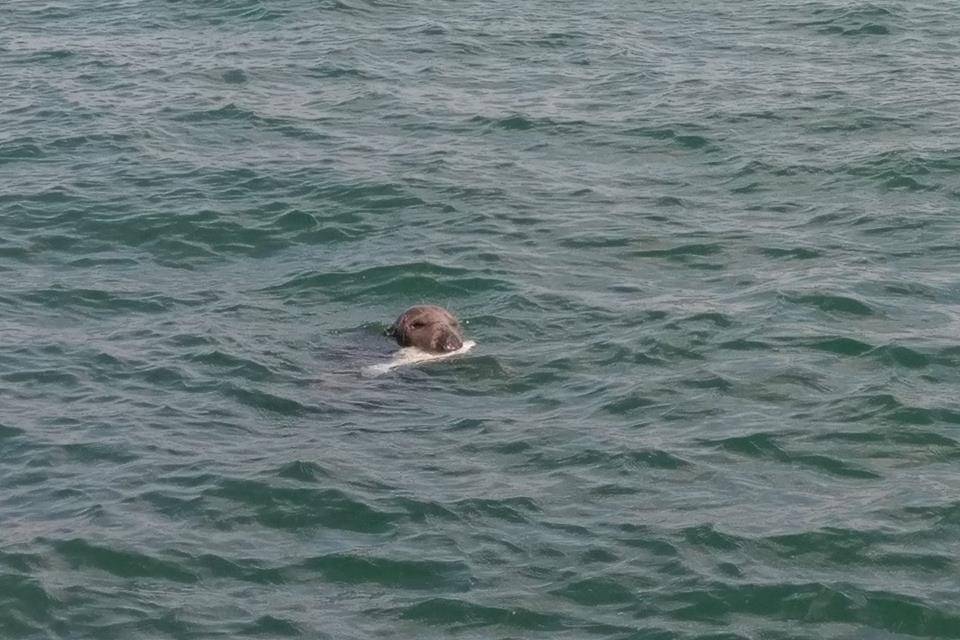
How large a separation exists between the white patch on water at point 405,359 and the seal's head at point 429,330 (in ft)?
0.15

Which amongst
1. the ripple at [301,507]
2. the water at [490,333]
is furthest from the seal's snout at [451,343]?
the ripple at [301,507]

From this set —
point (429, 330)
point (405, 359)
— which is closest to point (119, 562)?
point (405, 359)

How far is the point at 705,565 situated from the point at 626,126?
43.8 feet

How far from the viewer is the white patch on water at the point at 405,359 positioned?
52.3ft

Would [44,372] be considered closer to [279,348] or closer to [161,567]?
[279,348]

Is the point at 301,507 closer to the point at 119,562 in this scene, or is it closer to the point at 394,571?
the point at 394,571

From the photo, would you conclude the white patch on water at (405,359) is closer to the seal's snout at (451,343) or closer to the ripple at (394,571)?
the seal's snout at (451,343)

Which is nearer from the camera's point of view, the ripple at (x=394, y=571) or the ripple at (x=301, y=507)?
the ripple at (x=394, y=571)

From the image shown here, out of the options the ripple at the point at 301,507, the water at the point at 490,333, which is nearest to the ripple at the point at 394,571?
the water at the point at 490,333

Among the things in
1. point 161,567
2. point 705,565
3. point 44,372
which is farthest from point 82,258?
point 705,565

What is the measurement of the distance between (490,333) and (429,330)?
3.36 ft

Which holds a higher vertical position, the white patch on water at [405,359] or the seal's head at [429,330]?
the seal's head at [429,330]

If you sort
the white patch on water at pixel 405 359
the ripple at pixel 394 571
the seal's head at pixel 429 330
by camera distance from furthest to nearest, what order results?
the seal's head at pixel 429 330 < the white patch on water at pixel 405 359 < the ripple at pixel 394 571

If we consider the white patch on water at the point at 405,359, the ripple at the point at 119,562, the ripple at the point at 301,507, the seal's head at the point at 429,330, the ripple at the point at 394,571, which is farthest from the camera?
the seal's head at the point at 429,330
